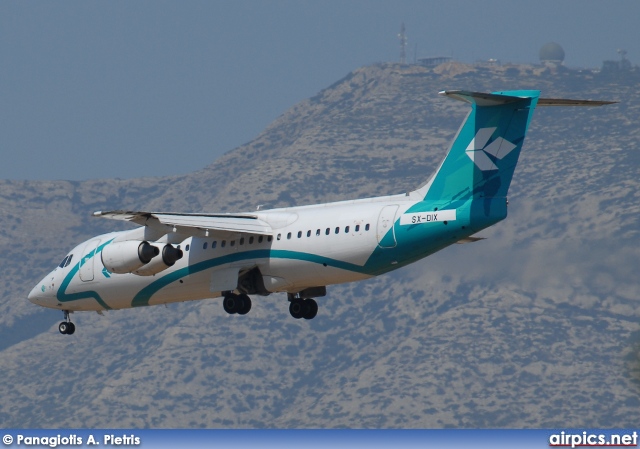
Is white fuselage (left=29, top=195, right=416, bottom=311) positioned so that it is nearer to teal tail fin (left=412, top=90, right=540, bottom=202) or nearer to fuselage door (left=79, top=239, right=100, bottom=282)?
fuselage door (left=79, top=239, right=100, bottom=282)

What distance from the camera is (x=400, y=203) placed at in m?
43.0

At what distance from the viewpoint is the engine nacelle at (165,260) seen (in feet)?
150

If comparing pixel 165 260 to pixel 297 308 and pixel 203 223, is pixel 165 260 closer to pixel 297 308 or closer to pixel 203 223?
pixel 203 223

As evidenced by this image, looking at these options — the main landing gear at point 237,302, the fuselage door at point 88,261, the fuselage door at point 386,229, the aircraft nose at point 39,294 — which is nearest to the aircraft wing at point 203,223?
the main landing gear at point 237,302

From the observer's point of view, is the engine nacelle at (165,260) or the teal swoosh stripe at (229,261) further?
the engine nacelle at (165,260)

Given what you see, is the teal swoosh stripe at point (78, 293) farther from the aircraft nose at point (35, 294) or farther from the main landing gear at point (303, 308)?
the main landing gear at point (303, 308)

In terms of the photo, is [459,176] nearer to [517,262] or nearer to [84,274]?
[84,274]

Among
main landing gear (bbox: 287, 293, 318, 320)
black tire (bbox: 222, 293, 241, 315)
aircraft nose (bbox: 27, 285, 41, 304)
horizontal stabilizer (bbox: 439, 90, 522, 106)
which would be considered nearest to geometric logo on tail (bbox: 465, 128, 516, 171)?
horizontal stabilizer (bbox: 439, 90, 522, 106)

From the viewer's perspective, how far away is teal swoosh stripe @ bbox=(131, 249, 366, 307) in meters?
43.8

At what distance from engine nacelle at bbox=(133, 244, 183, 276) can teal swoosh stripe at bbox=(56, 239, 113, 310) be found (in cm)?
383

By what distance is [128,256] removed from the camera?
4562 cm

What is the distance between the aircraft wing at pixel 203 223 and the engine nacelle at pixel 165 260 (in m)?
0.74

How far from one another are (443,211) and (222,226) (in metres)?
7.00

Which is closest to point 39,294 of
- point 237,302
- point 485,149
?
point 237,302
